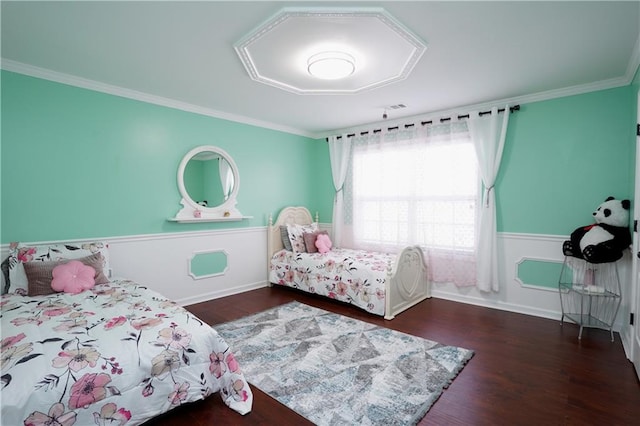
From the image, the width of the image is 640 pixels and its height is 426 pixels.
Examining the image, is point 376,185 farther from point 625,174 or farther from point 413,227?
point 625,174

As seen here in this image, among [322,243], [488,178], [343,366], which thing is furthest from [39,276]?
[488,178]

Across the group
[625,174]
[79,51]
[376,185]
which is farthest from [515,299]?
[79,51]

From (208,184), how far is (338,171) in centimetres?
204

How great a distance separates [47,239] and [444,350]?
12.0ft

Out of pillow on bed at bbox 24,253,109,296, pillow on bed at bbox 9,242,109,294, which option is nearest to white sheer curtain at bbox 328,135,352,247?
pillow on bed at bbox 9,242,109,294

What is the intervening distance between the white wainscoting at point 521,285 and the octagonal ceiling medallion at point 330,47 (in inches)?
89.9

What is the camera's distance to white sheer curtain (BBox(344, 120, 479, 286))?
386 cm

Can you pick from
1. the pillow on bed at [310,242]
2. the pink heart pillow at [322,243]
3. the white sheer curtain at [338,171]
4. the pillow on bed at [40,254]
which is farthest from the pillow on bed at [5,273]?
the white sheer curtain at [338,171]

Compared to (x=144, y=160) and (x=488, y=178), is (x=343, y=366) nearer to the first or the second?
(x=488, y=178)

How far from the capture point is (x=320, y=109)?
13.0ft

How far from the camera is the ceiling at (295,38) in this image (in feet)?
6.29

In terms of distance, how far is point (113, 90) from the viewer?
3172mm

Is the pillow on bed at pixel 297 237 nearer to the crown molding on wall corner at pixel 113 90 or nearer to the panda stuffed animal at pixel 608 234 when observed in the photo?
the crown molding on wall corner at pixel 113 90

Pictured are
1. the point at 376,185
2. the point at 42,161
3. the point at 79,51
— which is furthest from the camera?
the point at 376,185
